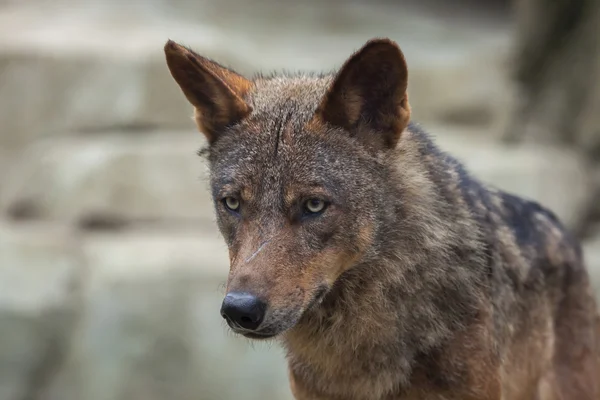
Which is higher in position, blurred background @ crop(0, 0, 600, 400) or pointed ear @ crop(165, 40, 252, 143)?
pointed ear @ crop(165, 40, 252, 143)

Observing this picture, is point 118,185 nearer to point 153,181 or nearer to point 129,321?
point 153,181

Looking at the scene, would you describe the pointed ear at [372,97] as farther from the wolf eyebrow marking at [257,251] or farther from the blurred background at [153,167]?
the blurred background at [153,167]

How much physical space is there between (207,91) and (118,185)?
220 inches

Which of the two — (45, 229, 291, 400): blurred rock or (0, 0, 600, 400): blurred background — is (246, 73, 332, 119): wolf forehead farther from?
(45, 229, 291, 400): blurred rock

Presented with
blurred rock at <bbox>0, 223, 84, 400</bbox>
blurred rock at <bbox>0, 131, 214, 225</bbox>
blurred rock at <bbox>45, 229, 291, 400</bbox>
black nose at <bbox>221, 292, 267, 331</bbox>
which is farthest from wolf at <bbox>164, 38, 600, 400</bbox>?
blurred rock at <bbox>0, 131, 214, 225</bbox>

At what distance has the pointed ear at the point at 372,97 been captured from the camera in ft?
10.4

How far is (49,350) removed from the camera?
8.45 metres

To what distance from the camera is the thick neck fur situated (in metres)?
3.47

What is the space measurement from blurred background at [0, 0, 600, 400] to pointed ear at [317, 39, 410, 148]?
411cm

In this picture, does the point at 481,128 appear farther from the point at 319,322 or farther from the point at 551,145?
the point at 319,322

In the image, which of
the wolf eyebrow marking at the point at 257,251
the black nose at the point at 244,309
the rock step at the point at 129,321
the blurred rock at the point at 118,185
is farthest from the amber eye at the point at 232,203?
the blurred rock at the point at 118,185

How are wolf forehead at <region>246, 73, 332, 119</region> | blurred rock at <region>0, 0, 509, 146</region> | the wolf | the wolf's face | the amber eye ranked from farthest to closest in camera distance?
blurred rock at <region>0, 0, 509, 146</region>
wolf forehead at <region>246, 73, 332, 119</region>
the amber eye
the wolf
the wolf's face

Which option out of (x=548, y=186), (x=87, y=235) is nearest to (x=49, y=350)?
(x=87, y=235)

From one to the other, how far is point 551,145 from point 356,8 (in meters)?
5.01
